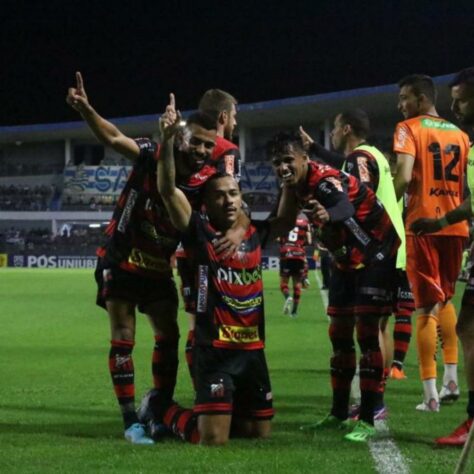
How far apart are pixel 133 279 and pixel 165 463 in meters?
1.40

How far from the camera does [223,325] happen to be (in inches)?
227

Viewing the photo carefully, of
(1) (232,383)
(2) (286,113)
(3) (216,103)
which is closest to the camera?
(1) (232,383)

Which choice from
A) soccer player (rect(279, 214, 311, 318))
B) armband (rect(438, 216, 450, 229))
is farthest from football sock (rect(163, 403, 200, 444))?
soccer player (rect(279, 214, 311, 318))

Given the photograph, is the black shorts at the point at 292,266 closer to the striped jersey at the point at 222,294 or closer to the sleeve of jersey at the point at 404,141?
Result: the sleeve of jersey at the point at 404,141

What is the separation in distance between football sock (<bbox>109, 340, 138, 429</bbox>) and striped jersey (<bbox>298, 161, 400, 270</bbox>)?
1408 millimetres

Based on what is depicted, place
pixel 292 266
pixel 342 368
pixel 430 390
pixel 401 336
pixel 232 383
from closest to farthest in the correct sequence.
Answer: pixel 232 383
pixel 342 368
pixel 430 390
pixel 401 336
pixel 292 266

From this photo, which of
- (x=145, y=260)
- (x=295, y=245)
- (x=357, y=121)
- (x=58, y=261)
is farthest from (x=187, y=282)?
(x=58, y=261)

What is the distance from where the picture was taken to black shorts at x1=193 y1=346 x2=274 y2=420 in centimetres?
567

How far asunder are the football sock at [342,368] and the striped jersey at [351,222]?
44 cm

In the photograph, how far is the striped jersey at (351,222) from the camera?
595cm

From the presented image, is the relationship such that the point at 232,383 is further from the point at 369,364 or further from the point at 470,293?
the point at 470,293

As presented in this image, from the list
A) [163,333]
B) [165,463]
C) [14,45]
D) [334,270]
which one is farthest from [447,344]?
[14,45]

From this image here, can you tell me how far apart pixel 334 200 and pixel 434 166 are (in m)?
2.00

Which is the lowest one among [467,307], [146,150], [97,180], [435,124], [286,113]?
[467,307]
